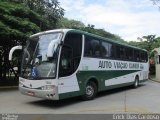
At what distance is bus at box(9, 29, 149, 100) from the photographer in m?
10.8

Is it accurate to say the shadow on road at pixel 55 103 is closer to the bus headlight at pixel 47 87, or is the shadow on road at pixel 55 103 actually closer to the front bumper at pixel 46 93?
the front bumper at pixel 46 93

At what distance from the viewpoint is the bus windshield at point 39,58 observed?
35.7ft

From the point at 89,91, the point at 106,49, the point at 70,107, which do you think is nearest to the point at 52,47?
the point at 70,107

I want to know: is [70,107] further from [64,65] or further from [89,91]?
[89,91]

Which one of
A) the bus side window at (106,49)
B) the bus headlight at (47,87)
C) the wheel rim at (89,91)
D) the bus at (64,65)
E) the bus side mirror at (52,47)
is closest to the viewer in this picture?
the bus side mirror at (52,47)

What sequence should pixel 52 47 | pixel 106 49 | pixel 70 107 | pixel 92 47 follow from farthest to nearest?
pixel 106 49
pixel 92 47
pixel 70 107
pixel 52 47

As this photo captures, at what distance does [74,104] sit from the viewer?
12.1 meters

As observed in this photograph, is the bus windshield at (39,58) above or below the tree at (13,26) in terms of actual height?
below

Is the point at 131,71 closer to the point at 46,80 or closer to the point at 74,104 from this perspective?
the point at 74,104

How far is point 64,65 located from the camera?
36.8 ft

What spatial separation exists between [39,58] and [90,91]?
3386 mm

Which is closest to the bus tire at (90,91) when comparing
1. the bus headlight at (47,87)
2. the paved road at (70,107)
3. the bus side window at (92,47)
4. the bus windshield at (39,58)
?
the paved road at (70,107)

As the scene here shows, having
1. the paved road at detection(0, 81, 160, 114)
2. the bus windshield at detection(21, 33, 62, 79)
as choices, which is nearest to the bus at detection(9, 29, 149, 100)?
the bus windshield at detection(21, 33, 62, 79)

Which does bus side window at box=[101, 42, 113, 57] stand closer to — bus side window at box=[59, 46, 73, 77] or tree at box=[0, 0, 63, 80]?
bus side window at box=[59, 46, 73, 77]
